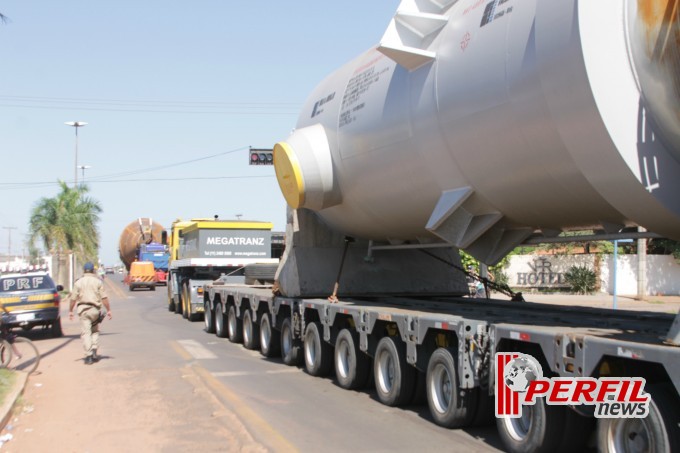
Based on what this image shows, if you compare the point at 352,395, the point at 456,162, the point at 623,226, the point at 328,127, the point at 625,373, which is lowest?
the point at 352,395

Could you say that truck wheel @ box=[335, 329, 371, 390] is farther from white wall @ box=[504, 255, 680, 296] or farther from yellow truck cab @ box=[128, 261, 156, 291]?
yellow truck cab @ box=[128, 261, 156, 291]

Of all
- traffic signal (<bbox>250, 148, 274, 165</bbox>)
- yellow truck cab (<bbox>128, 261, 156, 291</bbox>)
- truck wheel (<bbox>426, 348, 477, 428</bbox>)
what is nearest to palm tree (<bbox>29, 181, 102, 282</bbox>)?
yellow truck cab (<bbox>128, 261, 156, 291</bbox>)

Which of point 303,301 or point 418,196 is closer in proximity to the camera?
point 418,196

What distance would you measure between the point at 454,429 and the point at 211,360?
6.62 meters

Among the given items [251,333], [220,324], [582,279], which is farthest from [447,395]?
[582,279]

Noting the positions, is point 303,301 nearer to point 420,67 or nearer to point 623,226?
point 420,67

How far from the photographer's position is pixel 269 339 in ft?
45.6

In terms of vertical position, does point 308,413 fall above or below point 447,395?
below

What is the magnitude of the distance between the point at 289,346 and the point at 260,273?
4.87 meters

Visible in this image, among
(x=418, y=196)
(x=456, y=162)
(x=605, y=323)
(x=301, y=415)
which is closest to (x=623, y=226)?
(x=605, y=323)

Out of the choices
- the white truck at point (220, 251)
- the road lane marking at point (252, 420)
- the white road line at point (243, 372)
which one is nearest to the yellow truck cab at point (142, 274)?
the white truck at point (220, 251)

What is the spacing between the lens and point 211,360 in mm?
13539

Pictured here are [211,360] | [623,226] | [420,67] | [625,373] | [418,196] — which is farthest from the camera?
[211,360]

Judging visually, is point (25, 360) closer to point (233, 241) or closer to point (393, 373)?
point (393, 373)
